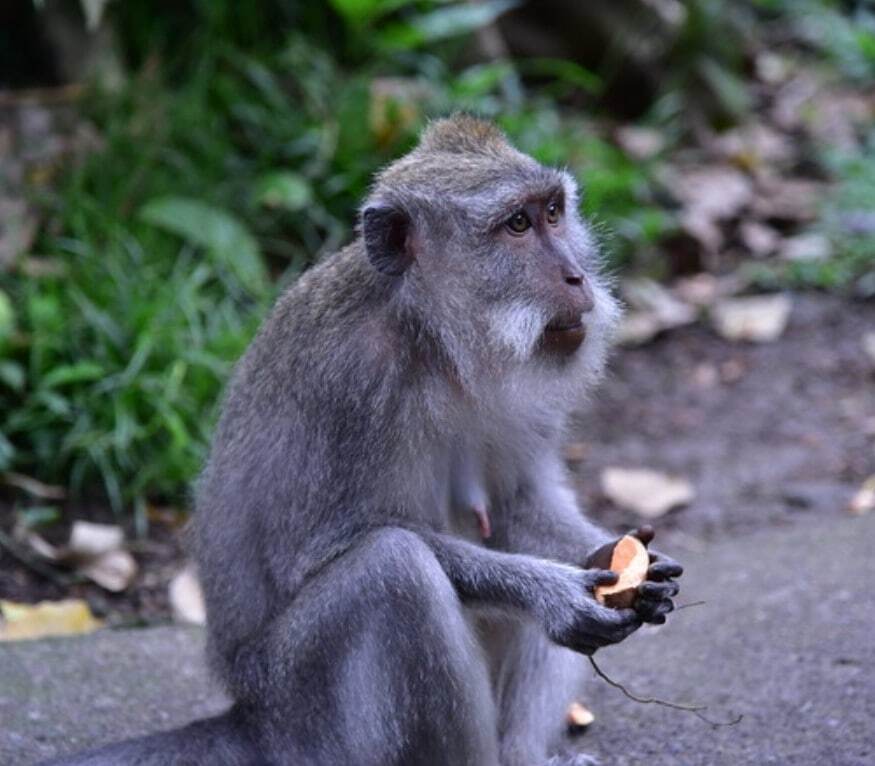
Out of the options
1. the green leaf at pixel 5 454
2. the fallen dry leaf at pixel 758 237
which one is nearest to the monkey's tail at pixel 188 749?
the green leaf at pixel 5 454

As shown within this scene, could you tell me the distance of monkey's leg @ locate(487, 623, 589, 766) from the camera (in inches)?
192

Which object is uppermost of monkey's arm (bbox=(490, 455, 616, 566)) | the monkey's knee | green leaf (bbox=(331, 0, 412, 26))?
green leaf (bbox=(331, 0, 412, 26))

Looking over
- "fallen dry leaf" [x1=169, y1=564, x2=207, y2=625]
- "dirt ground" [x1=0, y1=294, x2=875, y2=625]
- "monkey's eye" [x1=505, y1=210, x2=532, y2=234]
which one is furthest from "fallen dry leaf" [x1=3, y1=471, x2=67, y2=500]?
"monkey's eye" [x1=505, y1=210, x2=532, y2=234]

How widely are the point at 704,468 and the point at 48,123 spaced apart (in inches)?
166

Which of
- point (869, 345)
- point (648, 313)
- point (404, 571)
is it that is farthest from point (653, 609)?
point (648, 313)

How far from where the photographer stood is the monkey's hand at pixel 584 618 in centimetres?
426

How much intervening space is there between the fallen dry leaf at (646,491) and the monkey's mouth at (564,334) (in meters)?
3.50

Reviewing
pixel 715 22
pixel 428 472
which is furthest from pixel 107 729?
pixel 715 22

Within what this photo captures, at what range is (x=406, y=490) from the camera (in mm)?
4504

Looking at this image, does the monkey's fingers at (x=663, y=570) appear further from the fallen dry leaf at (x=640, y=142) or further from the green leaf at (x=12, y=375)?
the fallen dry leaf at (x=640, y=142)

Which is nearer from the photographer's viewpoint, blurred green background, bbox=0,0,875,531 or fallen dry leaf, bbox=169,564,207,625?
fallen dry leaf, bbox=169,564,207,625

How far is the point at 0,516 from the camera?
716cm

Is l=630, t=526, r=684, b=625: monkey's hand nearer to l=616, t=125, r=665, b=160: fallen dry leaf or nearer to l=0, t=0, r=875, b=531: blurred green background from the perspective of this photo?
l=0, t=0, r=875, b=531: blurred green background

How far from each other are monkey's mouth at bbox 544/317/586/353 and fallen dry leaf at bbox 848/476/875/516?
3.30 metres
